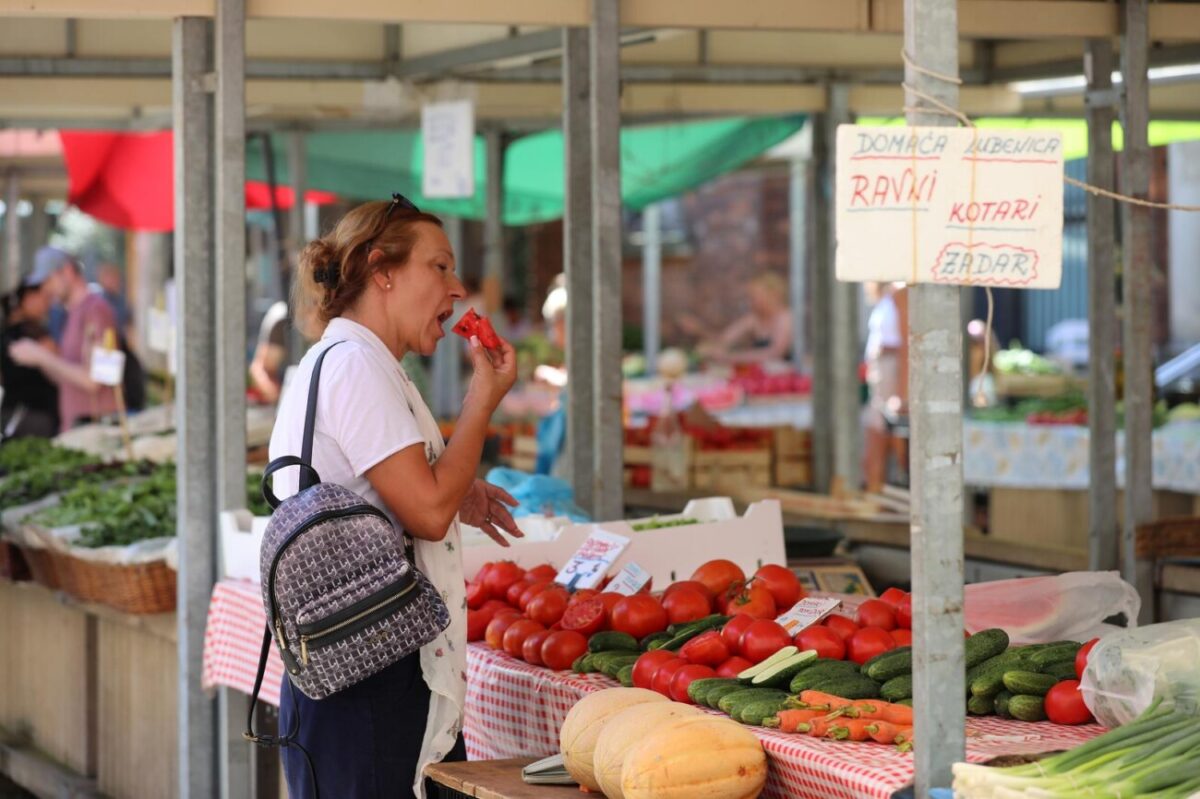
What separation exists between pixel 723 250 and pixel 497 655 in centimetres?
2038

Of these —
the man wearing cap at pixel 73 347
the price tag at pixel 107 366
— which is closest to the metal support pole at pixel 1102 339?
the price tag at pixel 107 366

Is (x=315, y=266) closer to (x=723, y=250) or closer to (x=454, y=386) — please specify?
(x=454, y=386)

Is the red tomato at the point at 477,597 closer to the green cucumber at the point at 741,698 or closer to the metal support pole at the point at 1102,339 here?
the green cucumber at the point at 741,698

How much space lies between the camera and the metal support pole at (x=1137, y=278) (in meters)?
5.95

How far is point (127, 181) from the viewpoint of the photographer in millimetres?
12352

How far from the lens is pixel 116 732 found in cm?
658

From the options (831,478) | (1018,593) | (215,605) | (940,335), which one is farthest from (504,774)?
(831,478)

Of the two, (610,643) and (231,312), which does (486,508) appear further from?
(231,312)

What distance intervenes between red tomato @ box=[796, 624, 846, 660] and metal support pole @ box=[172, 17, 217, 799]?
8.19 ft

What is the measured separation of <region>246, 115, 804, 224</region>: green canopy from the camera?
10570 mm

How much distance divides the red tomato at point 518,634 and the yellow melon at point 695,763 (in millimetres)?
1059

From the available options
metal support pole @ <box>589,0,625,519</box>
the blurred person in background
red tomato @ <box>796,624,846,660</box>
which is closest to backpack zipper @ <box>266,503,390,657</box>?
red tomato @ <box>796,624,846,660</box>

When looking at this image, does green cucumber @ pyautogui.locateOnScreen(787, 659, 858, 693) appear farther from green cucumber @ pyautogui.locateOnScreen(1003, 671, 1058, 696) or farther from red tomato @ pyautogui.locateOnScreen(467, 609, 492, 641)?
red tomato @ pyautogui.locateOnScreen(467, 609, 492, 641)

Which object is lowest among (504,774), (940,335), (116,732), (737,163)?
(116,732)
